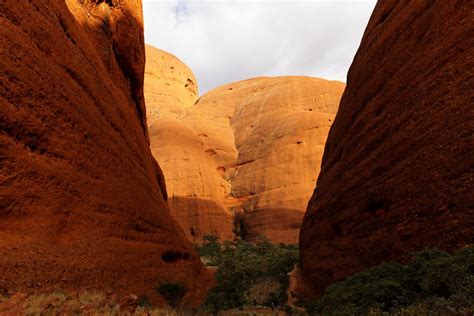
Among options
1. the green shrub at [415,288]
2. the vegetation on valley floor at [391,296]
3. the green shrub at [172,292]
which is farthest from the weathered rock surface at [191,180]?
the green shrub at [415,288]

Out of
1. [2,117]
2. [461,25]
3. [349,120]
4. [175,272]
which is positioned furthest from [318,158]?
[2,117]

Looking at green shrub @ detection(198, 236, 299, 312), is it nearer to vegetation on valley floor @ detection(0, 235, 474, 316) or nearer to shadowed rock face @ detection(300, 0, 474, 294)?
shadowed rock face @ detection(300, 0, 474, 294)

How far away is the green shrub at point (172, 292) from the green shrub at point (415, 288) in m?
5.21

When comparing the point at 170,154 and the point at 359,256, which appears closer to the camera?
the point at 359,256

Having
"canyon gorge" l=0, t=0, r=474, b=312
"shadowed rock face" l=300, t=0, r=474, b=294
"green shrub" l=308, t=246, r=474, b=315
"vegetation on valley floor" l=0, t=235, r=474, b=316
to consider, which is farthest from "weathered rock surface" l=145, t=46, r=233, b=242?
A: "green shrub" l=308, t=246, r=474, b=315

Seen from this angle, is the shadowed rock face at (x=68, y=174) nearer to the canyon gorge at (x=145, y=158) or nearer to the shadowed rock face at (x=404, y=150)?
the canyon gorge at (x=145, y=158)

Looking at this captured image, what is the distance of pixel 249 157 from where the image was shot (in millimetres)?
47531

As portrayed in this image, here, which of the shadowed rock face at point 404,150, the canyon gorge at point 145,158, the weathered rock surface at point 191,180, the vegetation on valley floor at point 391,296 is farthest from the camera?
the weathered rock surface at point 191,180

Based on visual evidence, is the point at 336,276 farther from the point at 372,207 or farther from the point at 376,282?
the point at 376,282

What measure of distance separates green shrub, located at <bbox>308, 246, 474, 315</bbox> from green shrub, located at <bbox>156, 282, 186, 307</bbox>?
205 inches

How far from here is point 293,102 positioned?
54.8 meters

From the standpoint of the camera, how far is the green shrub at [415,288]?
5.31m

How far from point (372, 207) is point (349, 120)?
16.3 ft

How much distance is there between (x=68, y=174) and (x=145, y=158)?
657 centimetres
